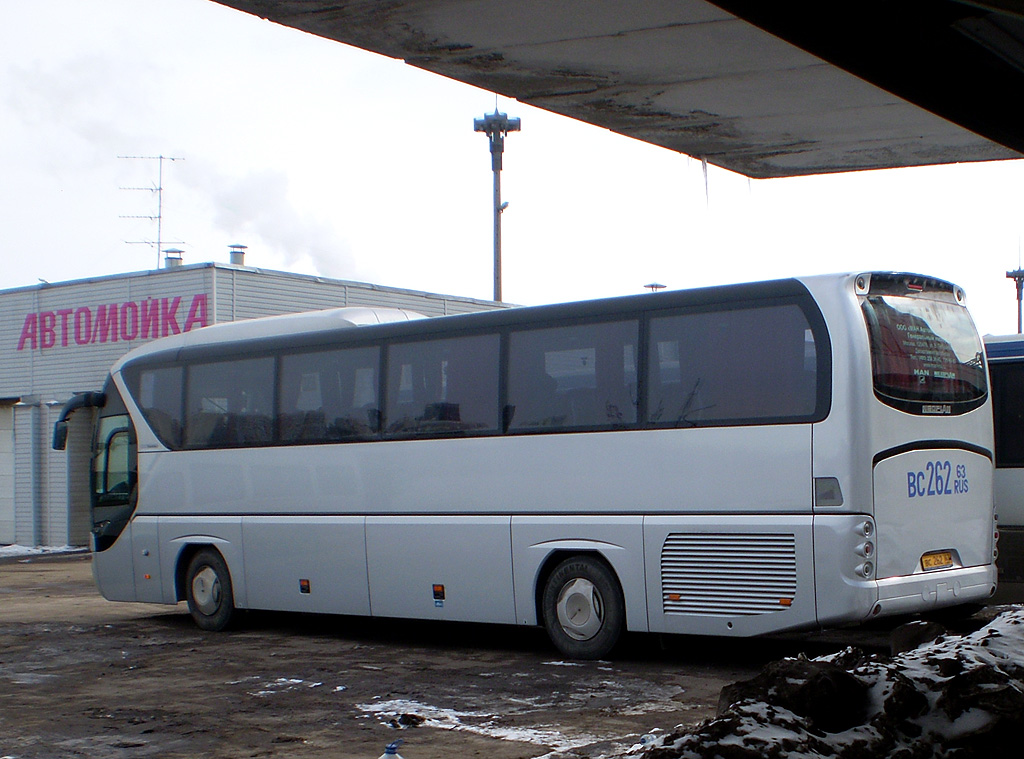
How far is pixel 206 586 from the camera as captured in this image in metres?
14.9

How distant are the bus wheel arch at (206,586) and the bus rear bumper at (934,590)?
755 centimetres

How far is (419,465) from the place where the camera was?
12633 mm

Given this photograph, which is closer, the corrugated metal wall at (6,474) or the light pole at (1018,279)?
the corrugated metal wall at (6,474)

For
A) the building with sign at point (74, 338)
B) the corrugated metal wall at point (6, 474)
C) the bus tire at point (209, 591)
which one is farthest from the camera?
the corrugated metal wall at point (6, 474)

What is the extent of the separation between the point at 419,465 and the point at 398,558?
3.24 feet

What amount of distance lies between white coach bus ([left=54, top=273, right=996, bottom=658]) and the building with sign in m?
12.2

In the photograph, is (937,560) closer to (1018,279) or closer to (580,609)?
(580,609)

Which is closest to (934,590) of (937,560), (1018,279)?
(937,560)

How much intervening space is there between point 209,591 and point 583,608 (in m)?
5.30

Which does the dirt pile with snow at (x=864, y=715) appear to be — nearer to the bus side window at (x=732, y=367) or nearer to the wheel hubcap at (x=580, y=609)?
the bus side window at (x=732, y=367)

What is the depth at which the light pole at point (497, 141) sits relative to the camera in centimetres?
3241

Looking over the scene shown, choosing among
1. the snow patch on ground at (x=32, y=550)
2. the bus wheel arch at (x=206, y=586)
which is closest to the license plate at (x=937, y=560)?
the bus wheel arch at (x=206, y=586)

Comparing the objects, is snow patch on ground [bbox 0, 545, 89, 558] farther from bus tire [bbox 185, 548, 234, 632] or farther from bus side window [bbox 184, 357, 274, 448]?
bus side window [bbox 184, 357, 274, 448]

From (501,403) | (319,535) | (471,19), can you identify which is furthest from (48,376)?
(471,19)
